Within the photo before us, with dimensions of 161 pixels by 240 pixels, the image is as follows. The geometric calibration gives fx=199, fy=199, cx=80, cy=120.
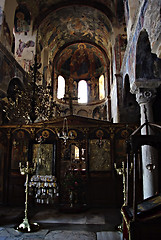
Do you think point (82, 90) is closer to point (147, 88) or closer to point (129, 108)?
point (129, 108)

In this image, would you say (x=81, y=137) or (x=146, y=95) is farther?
(x=81, y=137)

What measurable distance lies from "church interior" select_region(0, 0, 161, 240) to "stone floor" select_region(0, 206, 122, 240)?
0.10 ft

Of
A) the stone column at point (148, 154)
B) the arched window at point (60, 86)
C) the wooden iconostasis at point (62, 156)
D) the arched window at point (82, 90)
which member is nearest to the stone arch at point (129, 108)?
the wooden iconostasis at point (62, 156)

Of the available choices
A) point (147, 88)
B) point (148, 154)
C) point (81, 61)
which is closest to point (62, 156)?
point (148, 154)

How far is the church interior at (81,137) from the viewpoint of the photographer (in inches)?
201

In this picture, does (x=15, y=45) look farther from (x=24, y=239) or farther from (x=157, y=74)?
(x=24, y=239)

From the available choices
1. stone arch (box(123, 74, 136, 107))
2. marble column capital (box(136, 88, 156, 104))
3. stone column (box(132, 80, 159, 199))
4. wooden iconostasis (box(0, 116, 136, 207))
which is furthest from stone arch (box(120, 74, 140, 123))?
marble column capital (box(136, 88, 156, 104))

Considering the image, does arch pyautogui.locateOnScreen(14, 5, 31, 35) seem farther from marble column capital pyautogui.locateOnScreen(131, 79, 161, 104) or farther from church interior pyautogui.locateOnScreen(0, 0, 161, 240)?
marble column capital pyautogui.locateOnScreen(131, 79, 161, 104)

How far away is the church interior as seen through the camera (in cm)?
510

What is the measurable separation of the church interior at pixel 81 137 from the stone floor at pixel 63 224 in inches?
1.2

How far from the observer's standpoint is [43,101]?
330 inches

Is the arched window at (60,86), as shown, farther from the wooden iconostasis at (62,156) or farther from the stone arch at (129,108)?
the wooden iconostasis at (62,156)

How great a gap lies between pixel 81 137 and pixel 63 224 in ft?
13.5

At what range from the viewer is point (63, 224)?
6.21 m
